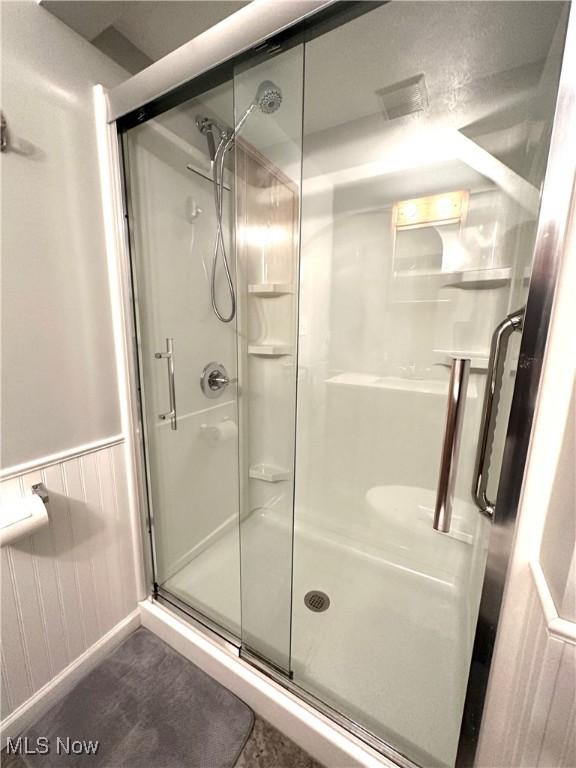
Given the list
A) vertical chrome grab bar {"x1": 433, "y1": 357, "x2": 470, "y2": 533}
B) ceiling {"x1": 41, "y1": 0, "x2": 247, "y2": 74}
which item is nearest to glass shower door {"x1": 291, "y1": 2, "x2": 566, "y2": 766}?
vertical chrome grab bar {"x1": 433, "y1": 357, "x2": 470, "y2": 533}

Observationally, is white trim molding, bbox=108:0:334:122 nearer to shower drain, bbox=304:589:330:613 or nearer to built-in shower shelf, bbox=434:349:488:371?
built-in shower shelf, bbox=434:349:488:371

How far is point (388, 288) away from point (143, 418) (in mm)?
1456

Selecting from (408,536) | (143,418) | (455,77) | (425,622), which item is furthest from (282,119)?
(425,622)

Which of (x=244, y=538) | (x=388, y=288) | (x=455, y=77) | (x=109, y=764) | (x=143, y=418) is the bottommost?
(x=109, y=764)

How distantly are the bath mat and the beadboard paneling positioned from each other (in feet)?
0.48

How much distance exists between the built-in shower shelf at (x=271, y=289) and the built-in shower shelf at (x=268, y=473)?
0.92 meters

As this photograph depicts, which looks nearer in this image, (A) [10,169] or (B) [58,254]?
(A) [10,169]

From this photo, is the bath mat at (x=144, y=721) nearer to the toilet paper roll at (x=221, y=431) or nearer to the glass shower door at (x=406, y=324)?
the glass shower door at (x=406, y=324)

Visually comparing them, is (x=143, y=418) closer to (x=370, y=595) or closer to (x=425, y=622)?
(x=370, y=595)

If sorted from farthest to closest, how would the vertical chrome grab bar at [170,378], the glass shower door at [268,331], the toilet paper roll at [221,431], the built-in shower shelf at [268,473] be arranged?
the toilet paper roll at [221,431] < the built-in shower shelf at [268,473] < the vertical chrome grab bar at [170,378] < the glass shower door at [268,331]

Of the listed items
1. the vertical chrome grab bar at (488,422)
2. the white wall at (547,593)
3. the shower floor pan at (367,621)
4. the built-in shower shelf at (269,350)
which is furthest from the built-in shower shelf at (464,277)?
the shower floor pan at (367,621)

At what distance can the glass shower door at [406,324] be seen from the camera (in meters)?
1.05

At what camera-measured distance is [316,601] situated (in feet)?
4.96

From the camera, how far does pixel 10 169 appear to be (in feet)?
2.97
